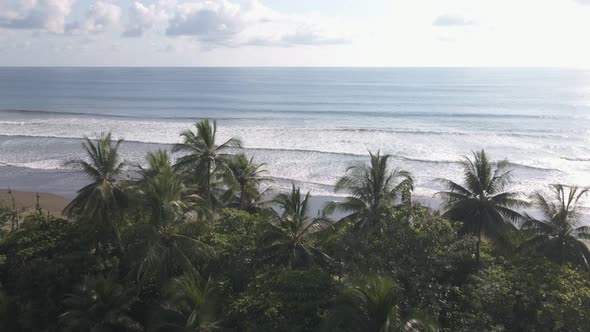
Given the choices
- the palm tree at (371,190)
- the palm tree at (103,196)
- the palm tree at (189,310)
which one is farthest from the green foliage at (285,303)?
the palm tree at (103,196)

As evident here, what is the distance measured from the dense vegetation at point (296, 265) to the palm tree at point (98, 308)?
37 millimetres

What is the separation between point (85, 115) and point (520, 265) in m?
63.4

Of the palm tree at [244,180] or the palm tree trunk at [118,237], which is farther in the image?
the palm tree at [244,180]

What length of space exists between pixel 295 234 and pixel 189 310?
4507 mm

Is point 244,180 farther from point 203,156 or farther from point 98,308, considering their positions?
point 98,308

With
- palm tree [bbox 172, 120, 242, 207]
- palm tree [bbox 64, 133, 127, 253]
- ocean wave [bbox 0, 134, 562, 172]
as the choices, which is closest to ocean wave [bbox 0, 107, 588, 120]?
ocean wave [bbox 0, 134, 562, 172]

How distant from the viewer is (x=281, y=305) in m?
11.8

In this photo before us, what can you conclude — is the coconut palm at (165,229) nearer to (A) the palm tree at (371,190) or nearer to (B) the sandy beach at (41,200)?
(A) the palm tree at (371,190)

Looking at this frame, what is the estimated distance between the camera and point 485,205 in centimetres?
1748

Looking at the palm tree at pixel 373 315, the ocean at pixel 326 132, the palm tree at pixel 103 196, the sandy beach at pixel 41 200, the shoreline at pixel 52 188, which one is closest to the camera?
the palm tree at pixel 373 315

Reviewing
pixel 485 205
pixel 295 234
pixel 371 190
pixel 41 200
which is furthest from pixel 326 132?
pixel 295 234

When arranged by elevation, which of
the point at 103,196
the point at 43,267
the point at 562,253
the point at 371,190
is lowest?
the point at 43,267

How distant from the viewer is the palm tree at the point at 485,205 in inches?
680

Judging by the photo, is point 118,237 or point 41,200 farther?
point 41,200
